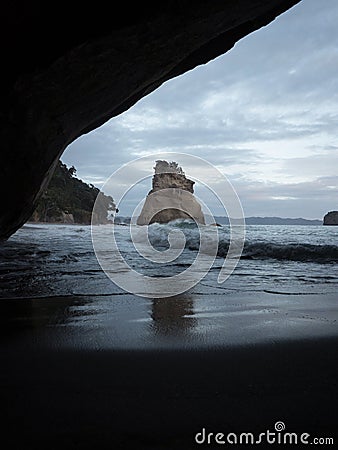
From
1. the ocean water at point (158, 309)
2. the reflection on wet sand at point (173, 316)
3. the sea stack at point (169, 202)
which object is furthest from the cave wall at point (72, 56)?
the sea stack at point (169, 202)

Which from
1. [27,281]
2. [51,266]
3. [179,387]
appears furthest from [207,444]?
Result: [51,266]

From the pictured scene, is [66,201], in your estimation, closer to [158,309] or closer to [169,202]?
[169,202]

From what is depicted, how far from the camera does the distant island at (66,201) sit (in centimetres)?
2789

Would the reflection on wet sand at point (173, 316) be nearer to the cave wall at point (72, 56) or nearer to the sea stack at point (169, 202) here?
the cave wall at point (72, 56)

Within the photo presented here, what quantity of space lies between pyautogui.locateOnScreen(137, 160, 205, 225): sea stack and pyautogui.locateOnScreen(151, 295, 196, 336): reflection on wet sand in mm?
16852

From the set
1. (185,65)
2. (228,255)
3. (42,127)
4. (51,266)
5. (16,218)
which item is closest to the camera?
(42,127)

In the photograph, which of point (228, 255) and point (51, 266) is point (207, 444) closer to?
point (51, 266)

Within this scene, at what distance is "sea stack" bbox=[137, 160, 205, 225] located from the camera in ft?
69.6

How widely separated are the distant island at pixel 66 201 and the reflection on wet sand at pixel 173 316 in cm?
2070

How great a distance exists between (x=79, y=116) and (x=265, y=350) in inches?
123

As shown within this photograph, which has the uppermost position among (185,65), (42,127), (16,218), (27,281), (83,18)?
(185,65)

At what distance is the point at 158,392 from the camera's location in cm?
119

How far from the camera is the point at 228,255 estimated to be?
7.68 meters

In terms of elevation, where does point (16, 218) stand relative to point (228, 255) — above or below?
above
